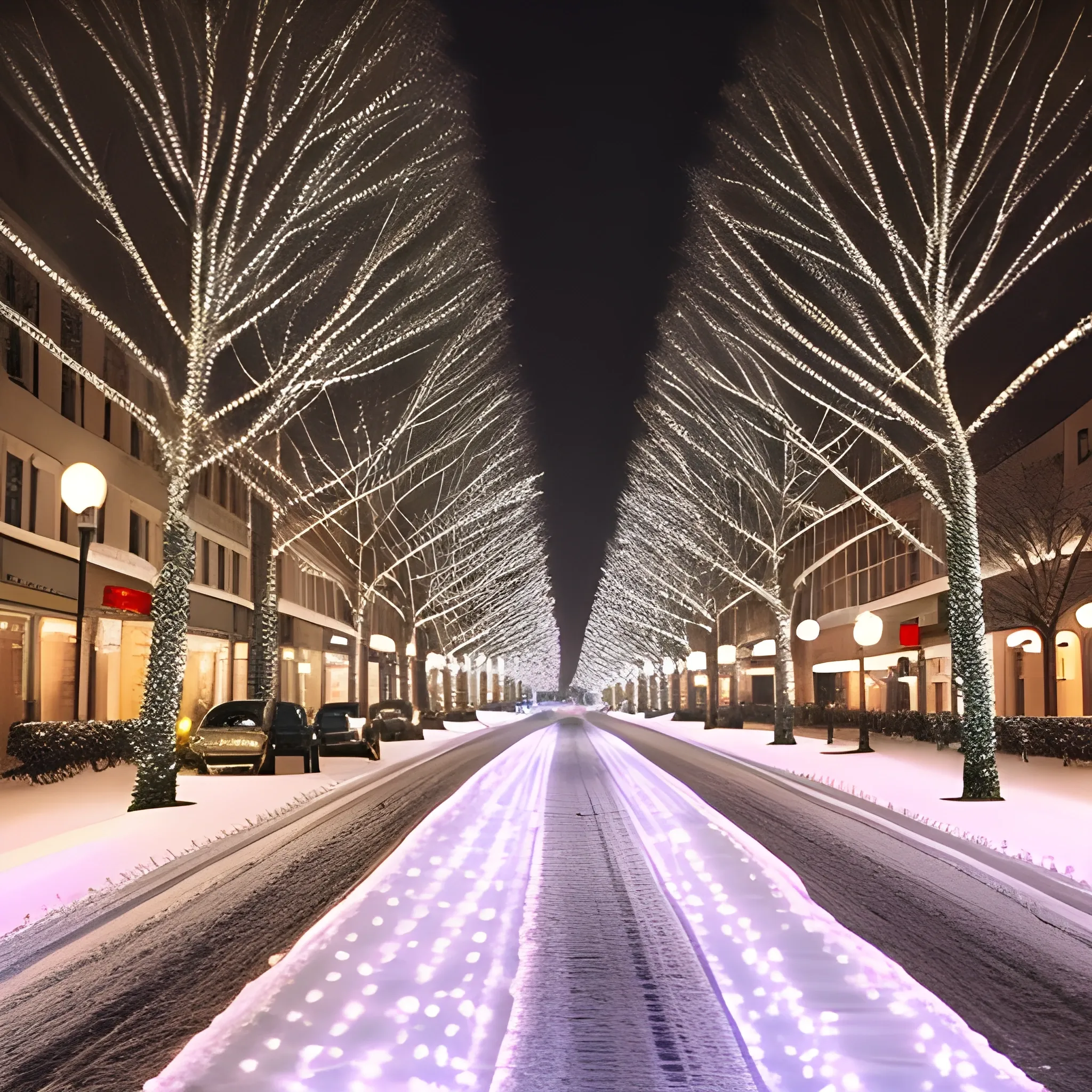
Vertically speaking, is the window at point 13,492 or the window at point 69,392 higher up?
the window at point 69,392

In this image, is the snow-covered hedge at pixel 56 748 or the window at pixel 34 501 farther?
the window at pixel 34 501

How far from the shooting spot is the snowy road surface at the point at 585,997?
16.1 feet

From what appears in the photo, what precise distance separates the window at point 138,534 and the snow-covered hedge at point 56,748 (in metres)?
11.4

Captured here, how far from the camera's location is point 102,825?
13.4 metres

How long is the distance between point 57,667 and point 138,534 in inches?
299

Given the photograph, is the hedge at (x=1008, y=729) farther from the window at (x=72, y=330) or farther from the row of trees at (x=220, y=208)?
the window at (x=72, y=330)

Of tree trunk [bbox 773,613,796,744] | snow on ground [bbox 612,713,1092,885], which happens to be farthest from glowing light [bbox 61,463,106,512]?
tree trunk [bbox 773,613,796,744]

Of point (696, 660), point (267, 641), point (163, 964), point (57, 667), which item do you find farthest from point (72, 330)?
point (696, 660)

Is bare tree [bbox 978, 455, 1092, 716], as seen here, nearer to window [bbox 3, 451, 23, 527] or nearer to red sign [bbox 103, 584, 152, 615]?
red sign [bbox 103, 584, 152, 615]

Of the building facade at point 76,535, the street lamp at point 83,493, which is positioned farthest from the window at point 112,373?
the street lamp at point 83,493

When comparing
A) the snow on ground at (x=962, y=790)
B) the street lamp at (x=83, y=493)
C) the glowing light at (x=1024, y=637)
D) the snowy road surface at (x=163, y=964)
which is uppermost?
the street lamp at (x=83, y=493)

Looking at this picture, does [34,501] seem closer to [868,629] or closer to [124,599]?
[124,599]

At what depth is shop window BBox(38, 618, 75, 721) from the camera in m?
25.4

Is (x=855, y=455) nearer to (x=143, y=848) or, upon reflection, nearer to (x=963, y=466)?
(x=963, y=466)
